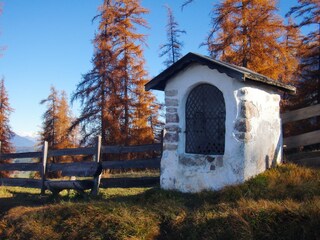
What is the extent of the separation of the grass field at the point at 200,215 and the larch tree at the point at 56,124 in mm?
21489

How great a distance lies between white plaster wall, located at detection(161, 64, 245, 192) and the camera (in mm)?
7895

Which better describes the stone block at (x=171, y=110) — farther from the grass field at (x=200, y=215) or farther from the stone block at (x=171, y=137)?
the grass field at (x=200, y=215)

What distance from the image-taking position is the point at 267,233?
197 inches

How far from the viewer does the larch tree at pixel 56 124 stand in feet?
98.2

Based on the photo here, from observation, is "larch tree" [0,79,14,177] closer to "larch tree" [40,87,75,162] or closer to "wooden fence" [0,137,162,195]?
"larch tree" [40,87,75,162]

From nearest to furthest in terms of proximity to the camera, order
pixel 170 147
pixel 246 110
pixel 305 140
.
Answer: pixel 246 110
pixel 170 147
pixel 305 140

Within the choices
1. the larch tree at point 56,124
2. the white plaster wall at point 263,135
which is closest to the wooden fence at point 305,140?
the white plaster wall at point 263,135

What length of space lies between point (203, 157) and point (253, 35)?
39.7 feet

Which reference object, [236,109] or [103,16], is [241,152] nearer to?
[236,109]

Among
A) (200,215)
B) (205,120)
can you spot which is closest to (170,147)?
(205,120)

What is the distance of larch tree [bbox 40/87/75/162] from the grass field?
2149 cm

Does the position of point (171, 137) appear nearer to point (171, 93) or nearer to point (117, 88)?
point (171, 93)

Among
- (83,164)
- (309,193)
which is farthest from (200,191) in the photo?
(83,164)

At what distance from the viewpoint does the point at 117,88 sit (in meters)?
24.3
